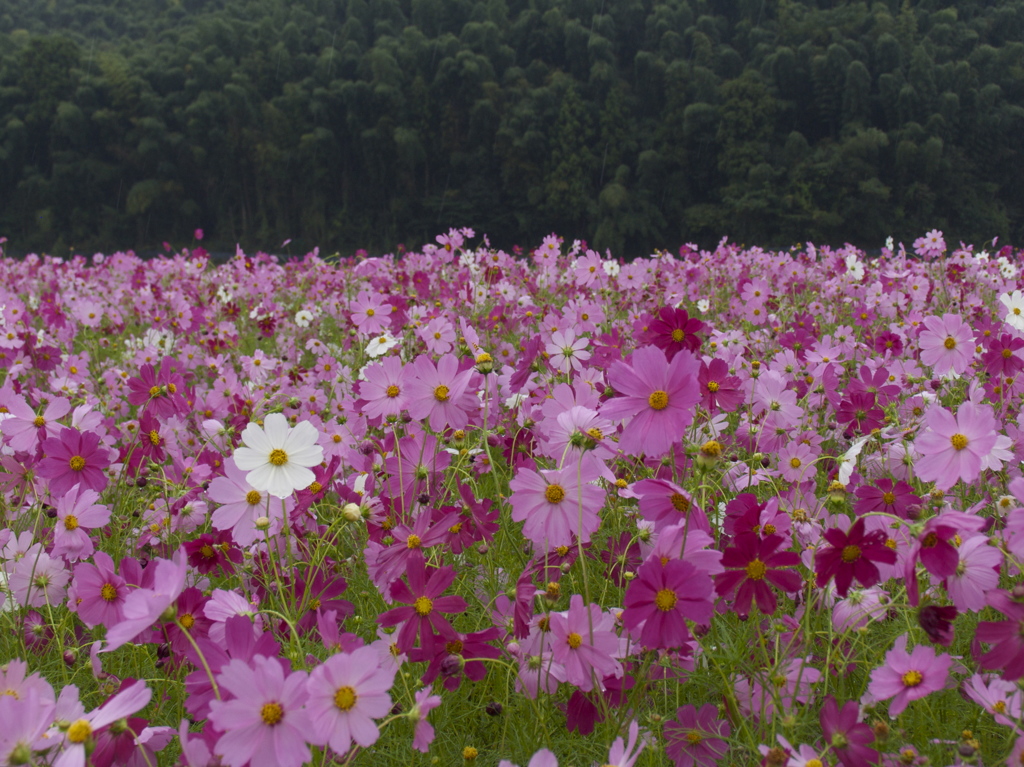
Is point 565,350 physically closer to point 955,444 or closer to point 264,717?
point 955,444

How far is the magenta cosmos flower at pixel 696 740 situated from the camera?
106 centimetres

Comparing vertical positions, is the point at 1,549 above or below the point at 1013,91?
above

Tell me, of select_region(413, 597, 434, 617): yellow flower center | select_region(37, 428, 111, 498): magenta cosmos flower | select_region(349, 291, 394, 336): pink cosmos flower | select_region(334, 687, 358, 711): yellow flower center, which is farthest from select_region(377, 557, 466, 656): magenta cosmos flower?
select_region(349, 291, 394, 336): pink cosmos flower

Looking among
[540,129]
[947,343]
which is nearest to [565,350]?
[947,343]

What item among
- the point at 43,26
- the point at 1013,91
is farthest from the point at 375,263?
the point at 43,26

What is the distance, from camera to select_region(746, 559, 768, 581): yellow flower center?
94cm

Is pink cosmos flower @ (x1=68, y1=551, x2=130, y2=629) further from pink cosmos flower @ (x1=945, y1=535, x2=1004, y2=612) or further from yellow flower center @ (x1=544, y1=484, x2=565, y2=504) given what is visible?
pink cosmos flower @ (x1=945, y1=535, x2=1004, y2=612)

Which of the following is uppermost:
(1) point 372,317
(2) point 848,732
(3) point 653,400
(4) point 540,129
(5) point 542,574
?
(3) point 653,400

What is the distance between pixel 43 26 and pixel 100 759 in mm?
57890

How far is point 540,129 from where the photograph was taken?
104 feet

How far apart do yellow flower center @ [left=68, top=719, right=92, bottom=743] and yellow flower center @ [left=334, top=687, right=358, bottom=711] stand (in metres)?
0.23

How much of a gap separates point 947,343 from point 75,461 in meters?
1.80

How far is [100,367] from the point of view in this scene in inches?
136

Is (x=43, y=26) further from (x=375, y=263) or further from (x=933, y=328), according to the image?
(x=933, y=328)
